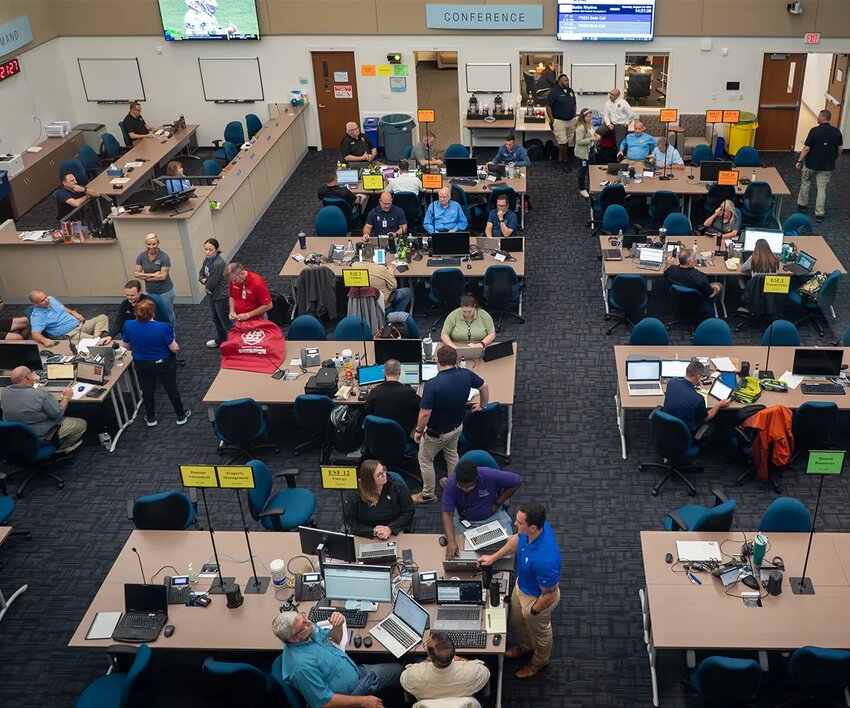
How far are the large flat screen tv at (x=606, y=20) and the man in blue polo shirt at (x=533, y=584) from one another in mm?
11289

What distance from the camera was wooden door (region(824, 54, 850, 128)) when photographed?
1509 cm

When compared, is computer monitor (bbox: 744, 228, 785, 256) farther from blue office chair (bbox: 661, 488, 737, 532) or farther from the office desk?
blue office chair (bbox: 661, 488, 737, 532)

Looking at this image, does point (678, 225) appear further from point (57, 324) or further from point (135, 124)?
point (135, 124)

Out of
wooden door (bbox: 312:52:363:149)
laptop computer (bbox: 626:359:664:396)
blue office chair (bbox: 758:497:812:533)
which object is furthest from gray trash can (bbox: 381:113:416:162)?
blue office chair (bbox: 758:497:812:533)

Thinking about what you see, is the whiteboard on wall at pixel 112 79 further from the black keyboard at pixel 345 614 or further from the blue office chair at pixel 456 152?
the black keyboard at pixel 345 614

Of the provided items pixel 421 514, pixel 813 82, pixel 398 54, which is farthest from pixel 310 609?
pixel 813 82

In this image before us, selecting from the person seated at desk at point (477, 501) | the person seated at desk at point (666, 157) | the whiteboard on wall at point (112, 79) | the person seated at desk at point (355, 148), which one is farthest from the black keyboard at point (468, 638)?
the whiteboard on wall at point (112, 79)

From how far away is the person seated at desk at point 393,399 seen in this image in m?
7.66

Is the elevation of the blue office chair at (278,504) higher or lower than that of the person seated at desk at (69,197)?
lower

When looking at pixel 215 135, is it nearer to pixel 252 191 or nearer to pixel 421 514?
pixel 252 191

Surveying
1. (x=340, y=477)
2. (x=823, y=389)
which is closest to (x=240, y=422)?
(x=340, y=477)

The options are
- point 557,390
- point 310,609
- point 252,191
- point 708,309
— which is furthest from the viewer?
point 252,191

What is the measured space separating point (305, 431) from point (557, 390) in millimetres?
2684

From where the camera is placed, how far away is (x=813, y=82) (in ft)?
57.8
